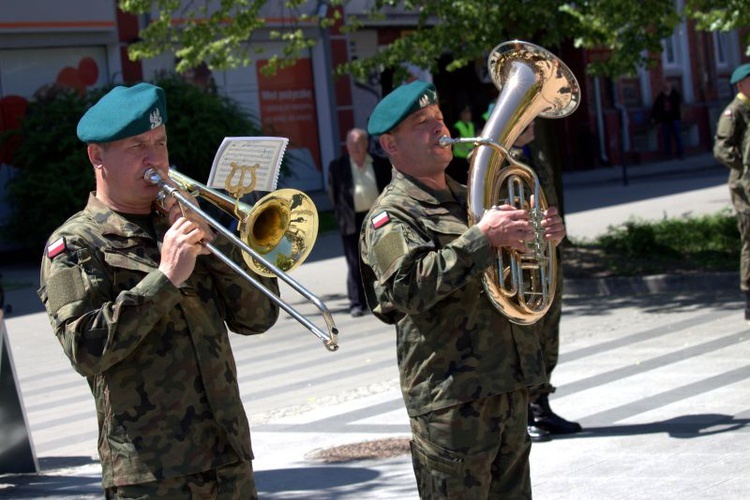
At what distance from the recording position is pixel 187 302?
379cm

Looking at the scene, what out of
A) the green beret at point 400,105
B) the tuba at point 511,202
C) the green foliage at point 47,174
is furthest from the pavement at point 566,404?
the green foliage at point 47,174

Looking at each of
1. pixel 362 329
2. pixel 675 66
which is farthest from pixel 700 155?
pixel 362 329

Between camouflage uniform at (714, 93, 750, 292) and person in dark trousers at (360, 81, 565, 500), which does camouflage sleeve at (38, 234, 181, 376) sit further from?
camouflage uniform at (714, 93, 750, 292)

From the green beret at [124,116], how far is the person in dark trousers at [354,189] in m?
8.95

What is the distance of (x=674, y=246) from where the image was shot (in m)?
14.8

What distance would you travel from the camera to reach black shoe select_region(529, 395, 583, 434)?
745cm

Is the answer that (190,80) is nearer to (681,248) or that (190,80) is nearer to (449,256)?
(681,248)

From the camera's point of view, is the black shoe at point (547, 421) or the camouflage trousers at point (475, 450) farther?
the black shoe at point (547, 421)

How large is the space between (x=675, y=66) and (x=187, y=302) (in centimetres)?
3583

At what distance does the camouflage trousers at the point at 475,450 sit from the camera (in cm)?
436

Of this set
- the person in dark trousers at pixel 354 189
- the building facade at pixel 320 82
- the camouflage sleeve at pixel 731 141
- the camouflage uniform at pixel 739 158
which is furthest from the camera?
the building facade at pixel 320 82

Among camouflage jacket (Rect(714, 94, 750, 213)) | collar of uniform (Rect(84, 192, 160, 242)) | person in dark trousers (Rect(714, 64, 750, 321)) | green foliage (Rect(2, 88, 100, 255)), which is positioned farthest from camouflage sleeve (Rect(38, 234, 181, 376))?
green foliage (Rect(2, 88, 100, 255))

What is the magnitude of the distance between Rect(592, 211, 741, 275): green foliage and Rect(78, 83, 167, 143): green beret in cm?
1007

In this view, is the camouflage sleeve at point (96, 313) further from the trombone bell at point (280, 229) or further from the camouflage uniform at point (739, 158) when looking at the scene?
the camouflage uniform at point (739, 158)
